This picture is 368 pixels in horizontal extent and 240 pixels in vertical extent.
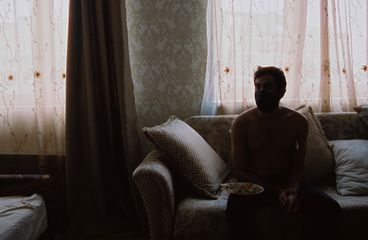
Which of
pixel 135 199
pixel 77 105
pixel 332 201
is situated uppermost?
pixel 77 105

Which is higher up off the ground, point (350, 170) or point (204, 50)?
point (204, 50)

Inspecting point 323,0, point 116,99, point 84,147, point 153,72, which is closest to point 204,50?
point 153,72

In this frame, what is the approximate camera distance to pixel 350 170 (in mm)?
2199

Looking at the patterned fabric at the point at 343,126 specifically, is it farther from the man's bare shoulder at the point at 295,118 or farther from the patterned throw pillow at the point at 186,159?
the patterned throw pillow at the point at 186,159

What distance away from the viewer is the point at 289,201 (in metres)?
1.85

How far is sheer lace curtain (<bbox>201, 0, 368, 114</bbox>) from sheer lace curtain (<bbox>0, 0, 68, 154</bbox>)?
107cm

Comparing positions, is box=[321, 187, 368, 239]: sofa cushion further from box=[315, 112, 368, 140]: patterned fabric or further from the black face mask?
box=[315, 112, 368, 140]: patterned fabric

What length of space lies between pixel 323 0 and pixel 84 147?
6.56ft

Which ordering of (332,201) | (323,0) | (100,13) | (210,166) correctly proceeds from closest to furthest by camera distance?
(332,201) < (210,166) < (100,13) < (323,0)

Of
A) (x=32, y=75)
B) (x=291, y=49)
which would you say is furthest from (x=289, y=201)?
(x=32, y=75)

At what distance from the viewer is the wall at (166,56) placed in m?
2.70

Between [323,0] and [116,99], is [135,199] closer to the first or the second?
[116,99]

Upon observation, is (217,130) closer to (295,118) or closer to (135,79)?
(295,118)

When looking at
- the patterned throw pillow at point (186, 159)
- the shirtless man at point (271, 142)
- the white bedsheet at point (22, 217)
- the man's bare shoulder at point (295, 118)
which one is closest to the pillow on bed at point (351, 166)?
the shirtless man at point (271, 142)
